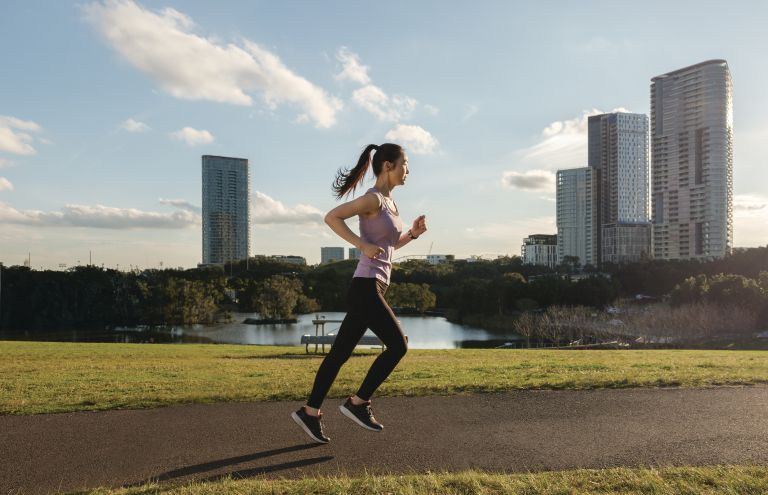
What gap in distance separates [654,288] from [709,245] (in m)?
44.2

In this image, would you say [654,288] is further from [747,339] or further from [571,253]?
[571,253]

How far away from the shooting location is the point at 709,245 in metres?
117

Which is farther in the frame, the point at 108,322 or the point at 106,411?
the point at 108,322

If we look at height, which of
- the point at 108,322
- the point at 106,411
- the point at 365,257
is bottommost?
the point at 108,322

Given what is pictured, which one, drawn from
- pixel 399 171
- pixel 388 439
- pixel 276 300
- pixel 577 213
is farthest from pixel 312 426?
pixel 577 213

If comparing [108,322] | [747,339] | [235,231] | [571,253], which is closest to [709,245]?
[571,253]

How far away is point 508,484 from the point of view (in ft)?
9.78

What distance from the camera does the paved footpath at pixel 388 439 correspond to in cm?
344

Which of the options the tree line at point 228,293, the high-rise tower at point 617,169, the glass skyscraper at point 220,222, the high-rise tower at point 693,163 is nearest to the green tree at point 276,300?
the tree line at point 228,293

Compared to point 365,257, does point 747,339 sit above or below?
below

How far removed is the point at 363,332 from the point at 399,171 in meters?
1.21

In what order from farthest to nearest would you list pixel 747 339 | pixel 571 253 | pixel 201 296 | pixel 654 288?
pixel 571 253 → pixel 654 288 → pixel 201 296 → pixel 747 339

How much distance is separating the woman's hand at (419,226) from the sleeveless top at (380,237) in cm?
30

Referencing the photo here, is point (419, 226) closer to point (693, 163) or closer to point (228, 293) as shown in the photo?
point (228, 293)
